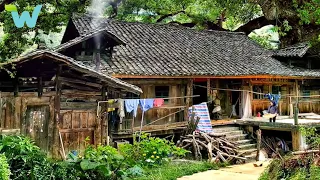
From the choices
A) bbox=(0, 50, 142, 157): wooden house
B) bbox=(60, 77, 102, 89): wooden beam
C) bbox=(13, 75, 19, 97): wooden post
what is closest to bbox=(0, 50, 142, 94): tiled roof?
bbox=(0, 50, 142, 157): wooden house

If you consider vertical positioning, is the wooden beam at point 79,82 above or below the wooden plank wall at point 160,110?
above

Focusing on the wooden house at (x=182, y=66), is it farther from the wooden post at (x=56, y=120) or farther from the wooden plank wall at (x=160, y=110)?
the wooden post at (x=56, y=120)

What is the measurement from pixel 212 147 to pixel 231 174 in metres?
2.65

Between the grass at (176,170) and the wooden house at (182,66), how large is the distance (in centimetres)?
297

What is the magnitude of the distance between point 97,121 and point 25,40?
32.4ft

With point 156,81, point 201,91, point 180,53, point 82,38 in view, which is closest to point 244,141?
point 201,91

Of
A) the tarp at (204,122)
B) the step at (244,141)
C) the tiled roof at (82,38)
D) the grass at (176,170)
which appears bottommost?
the grass at (176,170)

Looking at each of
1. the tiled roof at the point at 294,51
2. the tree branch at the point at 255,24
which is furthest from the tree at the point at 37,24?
the tree branch at the point at 255,24

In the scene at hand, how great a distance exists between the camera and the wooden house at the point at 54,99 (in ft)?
34.9

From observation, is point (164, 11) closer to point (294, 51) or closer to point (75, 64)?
point (294, 51)

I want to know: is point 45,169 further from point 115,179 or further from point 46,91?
point 46,91

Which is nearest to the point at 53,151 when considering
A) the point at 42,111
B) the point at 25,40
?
the point at 42,111

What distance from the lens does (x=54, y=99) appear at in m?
11.4

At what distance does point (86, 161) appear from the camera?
32.0 ft
